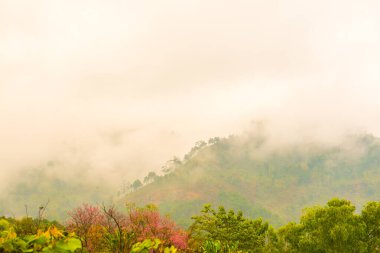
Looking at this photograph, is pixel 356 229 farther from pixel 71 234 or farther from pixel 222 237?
pixel 71 234

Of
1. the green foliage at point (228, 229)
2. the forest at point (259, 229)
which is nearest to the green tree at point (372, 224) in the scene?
the forest at point (259, 229)

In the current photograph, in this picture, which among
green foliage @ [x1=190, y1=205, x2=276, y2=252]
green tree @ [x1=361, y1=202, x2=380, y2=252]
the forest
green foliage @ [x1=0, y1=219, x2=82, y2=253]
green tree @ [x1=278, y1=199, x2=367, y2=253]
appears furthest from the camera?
green foliage @ [x1=190, y1=205, x2=276, y2=252]

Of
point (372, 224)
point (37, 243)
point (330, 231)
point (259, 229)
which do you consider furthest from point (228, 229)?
point (37, 243)

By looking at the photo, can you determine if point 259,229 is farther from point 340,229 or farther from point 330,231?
point 340,229

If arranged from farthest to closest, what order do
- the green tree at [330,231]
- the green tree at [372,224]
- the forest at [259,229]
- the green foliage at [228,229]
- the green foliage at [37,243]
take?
the green foliage at [228,229]
the green tree at [372,224]
the green tree at [330,231]
the forest at [259,229]
the green foliage at [37,243]

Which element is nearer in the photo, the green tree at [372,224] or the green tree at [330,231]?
the green tree at [330,231]

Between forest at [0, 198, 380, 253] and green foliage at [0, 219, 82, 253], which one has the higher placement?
green foliage at [0, 219, 82, 253]

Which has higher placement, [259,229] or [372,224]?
[259,229]

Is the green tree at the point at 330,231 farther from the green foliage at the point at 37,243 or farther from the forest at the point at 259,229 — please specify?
the green foliage at the point at 37,243

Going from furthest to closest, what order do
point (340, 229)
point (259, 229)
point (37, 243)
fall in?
point (259, 229), point (340, 229), point (37, 243)

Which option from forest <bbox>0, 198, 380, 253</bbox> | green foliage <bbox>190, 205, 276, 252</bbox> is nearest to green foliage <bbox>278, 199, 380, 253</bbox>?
forest <bbox>0, 198, 380, 253</bbox>

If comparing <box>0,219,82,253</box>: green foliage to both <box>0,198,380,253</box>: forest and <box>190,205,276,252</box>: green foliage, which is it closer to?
<box>0,198,380,253</box>: forest

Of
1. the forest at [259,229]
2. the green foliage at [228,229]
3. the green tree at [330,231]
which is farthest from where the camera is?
the green foliage at [228,229]

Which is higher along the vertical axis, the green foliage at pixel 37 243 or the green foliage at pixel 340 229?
the green foliage at pixel 37 243
